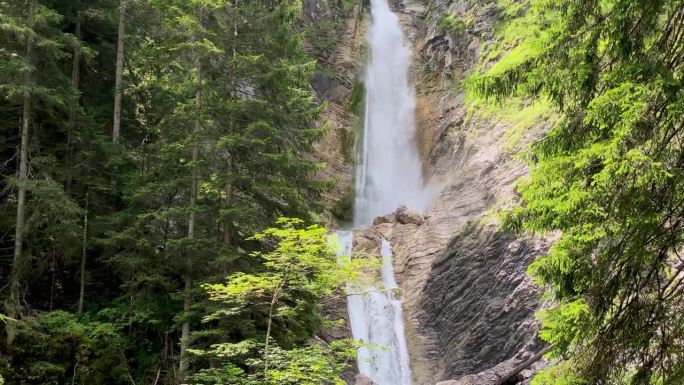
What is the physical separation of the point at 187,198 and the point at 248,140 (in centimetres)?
248

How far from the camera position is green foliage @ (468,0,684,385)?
3.97 meters

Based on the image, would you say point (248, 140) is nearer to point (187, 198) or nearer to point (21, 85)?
point (187, 198)

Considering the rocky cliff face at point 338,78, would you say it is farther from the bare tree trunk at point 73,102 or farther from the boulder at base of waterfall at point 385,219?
the bare tree trunk at point 73,102

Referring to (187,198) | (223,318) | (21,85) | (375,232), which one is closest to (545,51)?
(223,318)

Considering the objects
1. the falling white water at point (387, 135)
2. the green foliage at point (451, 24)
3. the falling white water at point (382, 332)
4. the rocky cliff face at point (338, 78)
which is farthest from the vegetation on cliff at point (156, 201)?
the green foliage at point (451, 24)

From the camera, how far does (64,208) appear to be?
10.7 m

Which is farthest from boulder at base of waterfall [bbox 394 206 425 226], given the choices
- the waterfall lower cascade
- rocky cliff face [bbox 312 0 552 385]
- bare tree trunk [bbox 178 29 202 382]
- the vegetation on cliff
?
bare tree trunk [bbox 178 29 202 382]

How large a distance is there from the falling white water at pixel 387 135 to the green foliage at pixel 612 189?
2076 centimetres

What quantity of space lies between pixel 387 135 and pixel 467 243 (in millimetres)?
13787

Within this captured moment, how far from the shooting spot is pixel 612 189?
162 inches

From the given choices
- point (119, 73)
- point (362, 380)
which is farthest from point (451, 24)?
point (362, 380)

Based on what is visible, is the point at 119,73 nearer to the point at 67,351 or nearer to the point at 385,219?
the point at 67,351

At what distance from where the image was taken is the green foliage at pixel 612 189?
3.97m

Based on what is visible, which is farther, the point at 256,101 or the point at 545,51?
the point at 256,101
